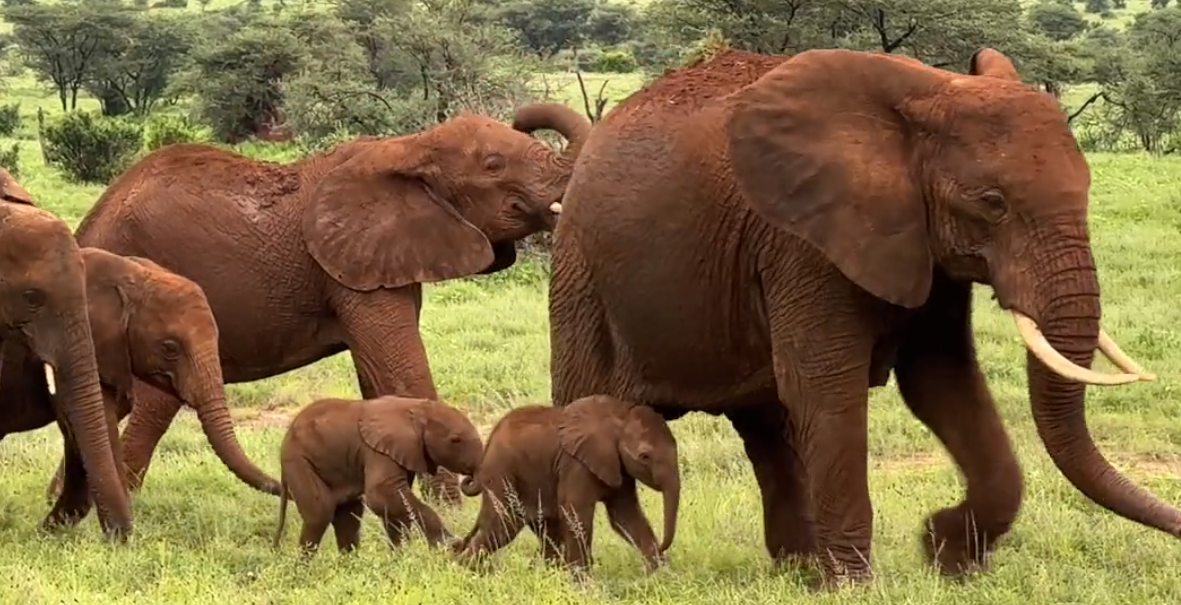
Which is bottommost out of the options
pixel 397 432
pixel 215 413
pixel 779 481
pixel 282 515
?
pixel 282 515

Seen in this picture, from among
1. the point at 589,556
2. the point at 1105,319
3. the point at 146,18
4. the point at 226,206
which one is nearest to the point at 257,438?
the point at 226,206

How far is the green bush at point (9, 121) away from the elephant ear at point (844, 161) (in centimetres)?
3444

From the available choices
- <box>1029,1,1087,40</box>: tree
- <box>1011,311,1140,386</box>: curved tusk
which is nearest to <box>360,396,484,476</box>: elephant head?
<box>1011,311,1140,386</box>: curved tusk

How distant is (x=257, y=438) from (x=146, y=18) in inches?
1591

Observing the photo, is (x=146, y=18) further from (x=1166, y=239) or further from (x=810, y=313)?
(x=810, y=313)

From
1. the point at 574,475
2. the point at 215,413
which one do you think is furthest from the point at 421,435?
the point at 215,413

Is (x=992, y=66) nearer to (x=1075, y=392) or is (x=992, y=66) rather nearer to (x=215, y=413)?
(x=1075, y=392)

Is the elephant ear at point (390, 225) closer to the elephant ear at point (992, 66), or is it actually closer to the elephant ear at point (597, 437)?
the elephant ear at point (597, 437)

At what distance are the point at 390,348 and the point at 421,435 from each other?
1686 millimetres

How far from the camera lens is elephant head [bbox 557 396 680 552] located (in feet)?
19.1

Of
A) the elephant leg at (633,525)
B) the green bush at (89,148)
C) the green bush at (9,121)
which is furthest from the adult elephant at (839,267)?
the green bush at (9,121)

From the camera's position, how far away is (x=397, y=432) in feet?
Answer: 21.1

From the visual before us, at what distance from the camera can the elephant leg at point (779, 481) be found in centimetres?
632

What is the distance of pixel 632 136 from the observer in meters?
6.04
